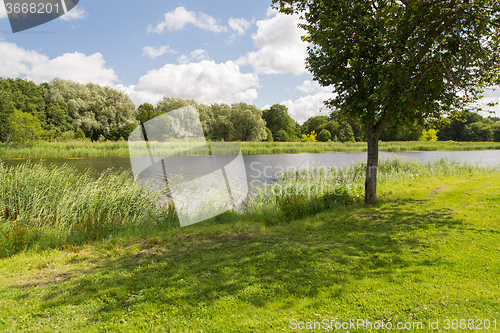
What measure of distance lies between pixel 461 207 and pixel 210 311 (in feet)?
27.0

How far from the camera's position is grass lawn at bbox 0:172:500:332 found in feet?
10.5

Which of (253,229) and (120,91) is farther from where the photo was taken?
(120,91)

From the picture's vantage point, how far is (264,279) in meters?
4.14

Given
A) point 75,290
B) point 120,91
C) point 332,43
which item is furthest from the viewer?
point 120,91

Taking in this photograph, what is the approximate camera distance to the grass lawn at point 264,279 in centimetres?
321

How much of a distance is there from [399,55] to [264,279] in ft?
25.1

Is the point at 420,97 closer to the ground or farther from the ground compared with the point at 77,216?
farther from the ground

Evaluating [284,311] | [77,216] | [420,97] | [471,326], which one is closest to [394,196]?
[420,97]

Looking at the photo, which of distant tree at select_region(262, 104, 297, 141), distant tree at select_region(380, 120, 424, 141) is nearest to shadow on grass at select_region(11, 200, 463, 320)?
distant tree at select_region(380, 120, 424, 141)

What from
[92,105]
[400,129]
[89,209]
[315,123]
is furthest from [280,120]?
[89,209]

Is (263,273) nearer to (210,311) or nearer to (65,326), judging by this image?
(210,311)

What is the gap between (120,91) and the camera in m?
61.2

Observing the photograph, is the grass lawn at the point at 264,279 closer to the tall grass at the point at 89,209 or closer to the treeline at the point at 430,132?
the tall grass at the point at 89,209

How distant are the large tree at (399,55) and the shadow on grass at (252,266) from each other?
3380 mm
